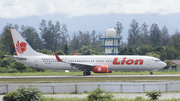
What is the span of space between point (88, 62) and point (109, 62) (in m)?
3.83

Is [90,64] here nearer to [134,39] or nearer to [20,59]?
[20,59]

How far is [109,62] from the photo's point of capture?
46.7m

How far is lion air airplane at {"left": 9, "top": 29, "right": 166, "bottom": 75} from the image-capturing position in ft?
150

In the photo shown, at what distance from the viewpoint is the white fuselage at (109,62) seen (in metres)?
45.9

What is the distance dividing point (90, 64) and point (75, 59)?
2.94m

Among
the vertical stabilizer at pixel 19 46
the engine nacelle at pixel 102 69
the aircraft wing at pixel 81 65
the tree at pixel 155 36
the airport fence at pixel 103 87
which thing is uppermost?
the tree at pixel 155 36

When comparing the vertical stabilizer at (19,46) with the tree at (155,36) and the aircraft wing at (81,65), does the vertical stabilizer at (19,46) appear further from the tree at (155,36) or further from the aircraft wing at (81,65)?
the tree at (155,36)

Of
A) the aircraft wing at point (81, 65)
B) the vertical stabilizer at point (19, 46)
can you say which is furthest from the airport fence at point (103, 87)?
the vertical stabilizer at point (19, 46)

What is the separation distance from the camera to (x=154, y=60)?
4612 cm

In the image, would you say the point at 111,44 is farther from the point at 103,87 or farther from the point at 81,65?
the point at 103,87

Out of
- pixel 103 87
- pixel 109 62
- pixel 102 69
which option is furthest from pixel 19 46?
pixel 103 87

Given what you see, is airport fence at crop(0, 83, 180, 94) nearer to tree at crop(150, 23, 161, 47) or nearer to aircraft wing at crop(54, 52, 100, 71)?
aircraft wing at crop(54, 52, 100, 71)

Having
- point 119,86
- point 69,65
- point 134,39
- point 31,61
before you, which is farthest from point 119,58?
point 134,39

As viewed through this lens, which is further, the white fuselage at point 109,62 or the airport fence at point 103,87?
the white fuselage at point 109,62
